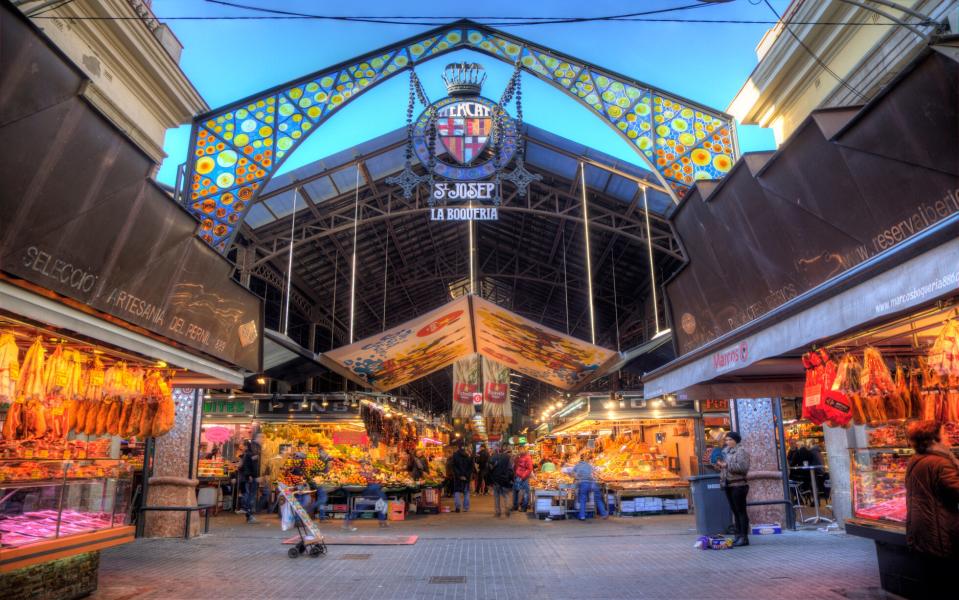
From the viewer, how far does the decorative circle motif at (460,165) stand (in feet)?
26.7

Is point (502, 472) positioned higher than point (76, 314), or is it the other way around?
point (76, 314)

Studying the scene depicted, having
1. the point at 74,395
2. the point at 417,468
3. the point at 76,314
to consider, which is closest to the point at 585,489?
the point at 417,468

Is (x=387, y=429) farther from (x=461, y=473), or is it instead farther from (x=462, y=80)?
(x=462, y=80)

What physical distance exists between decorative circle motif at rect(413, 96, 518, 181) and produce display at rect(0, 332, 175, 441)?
13.4ft

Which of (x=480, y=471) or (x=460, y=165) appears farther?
(x=480, y=471)

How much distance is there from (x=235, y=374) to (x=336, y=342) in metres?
19.9

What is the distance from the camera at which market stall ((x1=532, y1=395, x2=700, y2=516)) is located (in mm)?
12195

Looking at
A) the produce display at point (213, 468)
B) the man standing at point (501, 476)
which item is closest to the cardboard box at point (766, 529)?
the man standing at point (501, 476)

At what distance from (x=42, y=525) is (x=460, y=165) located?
5864 millimetres

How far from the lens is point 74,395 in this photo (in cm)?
549

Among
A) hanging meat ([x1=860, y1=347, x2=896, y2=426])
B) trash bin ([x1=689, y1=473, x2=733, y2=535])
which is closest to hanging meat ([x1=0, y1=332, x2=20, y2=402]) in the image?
hanging meat ([x1=860, y1=347, x2=896, y2=426])

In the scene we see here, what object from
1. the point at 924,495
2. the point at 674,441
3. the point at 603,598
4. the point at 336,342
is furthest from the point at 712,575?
the point at 336,342

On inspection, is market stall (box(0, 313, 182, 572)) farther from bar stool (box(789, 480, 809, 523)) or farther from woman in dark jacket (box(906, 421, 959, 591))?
bar stool (box(789, 480, 809, 523))

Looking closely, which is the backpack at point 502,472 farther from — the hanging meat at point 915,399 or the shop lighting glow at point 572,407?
the hanging meat at point 915,399
